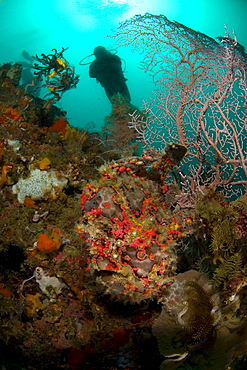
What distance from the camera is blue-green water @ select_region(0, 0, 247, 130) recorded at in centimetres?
5444

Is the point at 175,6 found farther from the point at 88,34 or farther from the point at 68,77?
the point at 68,77

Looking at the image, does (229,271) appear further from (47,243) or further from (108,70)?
(108,70)

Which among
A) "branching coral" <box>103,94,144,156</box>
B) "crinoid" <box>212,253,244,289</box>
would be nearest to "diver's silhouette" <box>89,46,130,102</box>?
"branching coral" <box>103,94,144,156</box>

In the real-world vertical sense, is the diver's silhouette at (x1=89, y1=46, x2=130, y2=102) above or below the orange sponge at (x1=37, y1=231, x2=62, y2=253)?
above

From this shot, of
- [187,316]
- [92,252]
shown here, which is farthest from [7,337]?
[187,316]

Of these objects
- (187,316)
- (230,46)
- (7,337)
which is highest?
(230,46)

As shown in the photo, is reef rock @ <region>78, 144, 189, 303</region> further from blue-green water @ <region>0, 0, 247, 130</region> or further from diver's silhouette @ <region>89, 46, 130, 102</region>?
blue-green water @ <region>0, 0, 247, 130</region>

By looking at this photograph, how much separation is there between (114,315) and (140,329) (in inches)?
18.7

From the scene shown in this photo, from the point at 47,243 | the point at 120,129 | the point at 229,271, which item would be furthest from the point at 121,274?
the point at 120,129

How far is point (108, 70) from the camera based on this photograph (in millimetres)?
16922

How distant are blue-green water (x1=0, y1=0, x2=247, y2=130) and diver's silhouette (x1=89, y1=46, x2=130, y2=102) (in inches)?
537

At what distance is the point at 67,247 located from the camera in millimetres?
4117

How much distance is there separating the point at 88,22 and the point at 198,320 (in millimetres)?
104572

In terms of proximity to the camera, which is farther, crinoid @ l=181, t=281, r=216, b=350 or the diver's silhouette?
the diver's silhouette
